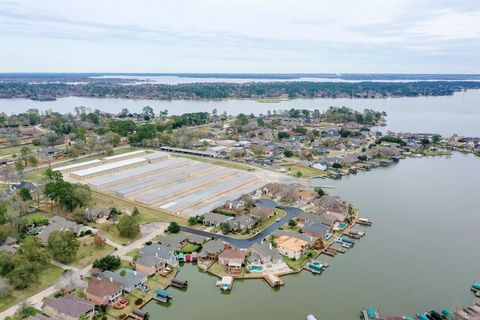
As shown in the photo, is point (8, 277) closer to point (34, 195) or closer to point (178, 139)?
point (34, 195)

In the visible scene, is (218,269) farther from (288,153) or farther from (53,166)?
(288,153)

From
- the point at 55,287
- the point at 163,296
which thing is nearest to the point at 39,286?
the point at 55,287

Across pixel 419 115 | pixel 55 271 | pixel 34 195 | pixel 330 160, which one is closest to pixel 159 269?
pixel 55 271

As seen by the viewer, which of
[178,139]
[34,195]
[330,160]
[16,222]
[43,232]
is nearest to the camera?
[43,232]

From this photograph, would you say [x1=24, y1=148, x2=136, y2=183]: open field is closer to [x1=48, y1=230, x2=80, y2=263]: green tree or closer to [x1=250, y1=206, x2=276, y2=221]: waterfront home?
[x1=48, y1=230, x2=80, y2=263]: green tree

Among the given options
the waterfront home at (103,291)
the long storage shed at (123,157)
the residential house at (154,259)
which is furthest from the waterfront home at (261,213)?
the long storage shed at (123,157)

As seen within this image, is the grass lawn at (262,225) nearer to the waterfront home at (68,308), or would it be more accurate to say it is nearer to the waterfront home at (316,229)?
the waterfront home at (316,229)
